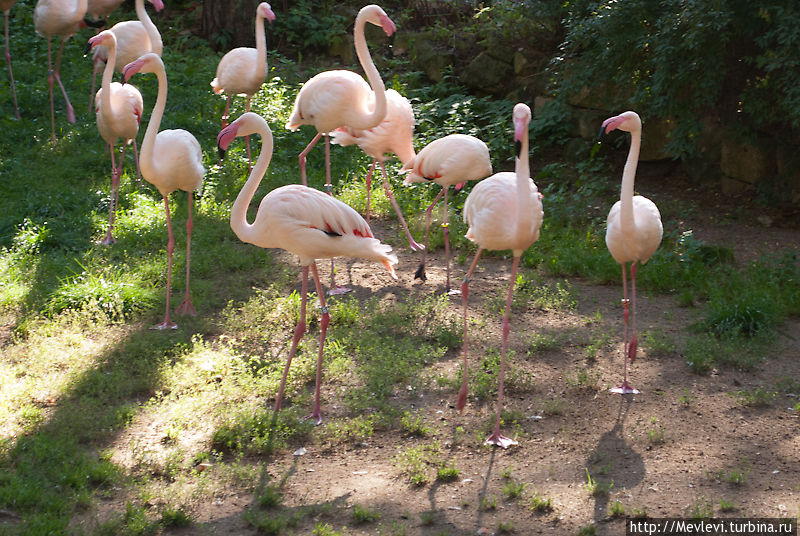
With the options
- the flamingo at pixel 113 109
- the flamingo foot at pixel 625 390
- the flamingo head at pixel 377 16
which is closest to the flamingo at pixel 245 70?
the flamingo at pixel 113 109

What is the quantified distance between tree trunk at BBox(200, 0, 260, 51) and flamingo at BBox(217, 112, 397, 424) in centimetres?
774

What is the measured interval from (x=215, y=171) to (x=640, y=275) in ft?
14.7

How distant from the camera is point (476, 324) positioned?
→ 6.07m

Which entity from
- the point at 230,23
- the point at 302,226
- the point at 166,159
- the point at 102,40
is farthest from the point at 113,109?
the point at 230,23

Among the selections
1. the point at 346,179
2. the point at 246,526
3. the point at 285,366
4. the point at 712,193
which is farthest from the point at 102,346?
the point at 712,193

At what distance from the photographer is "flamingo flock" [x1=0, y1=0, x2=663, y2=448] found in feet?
15.8

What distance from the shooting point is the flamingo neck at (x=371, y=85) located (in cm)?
654

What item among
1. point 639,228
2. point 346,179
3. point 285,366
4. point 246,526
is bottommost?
point 246,526

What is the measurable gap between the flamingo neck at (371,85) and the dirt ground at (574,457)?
2020 millimetres

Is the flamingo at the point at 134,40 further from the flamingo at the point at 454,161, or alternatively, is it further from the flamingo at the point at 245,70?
the flamingo at the point at 454,161

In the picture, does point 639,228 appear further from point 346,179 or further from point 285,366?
point 346,179

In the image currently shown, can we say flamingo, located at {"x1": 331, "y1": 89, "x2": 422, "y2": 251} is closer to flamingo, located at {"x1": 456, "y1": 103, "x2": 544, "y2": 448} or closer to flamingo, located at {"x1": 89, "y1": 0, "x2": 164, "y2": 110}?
flamingo, located at {"x1": 456, "y1": 103, "x2": 544, "y2": 448}

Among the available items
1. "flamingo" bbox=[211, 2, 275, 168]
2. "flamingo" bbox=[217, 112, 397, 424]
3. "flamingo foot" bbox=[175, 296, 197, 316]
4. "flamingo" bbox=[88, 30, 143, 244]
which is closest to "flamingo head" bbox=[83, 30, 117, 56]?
"flamingo" bbox=[88, 30, 143, 244]

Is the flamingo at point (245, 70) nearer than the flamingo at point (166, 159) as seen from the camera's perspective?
No
